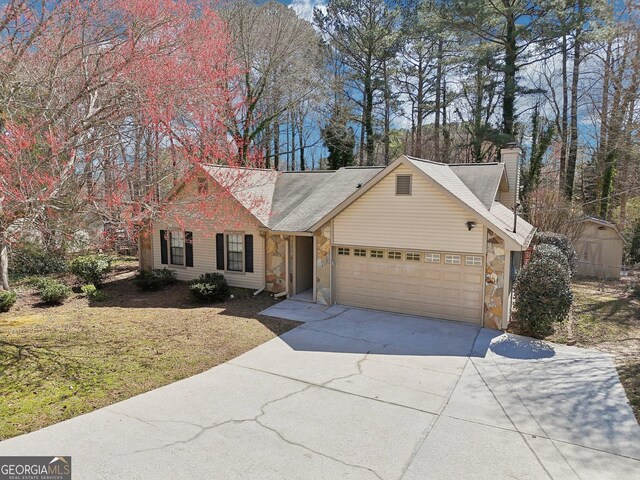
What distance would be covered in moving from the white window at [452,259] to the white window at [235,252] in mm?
7376

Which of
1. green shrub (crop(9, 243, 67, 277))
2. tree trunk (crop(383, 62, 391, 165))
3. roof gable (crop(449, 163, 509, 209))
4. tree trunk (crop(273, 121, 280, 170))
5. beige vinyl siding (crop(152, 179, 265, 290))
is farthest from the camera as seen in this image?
tree trunk (crop(383, 62, 391, 165))

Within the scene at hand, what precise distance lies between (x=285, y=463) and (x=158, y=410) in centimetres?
250

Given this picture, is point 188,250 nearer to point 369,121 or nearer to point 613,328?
point 613,328

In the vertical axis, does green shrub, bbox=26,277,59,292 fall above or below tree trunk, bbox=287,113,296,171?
below

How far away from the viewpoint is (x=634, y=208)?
2398 centimetres

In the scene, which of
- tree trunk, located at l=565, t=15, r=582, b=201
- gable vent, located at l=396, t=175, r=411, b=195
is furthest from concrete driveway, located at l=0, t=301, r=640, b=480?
tree trunk, located at l=565, t=15, r=582, b=201

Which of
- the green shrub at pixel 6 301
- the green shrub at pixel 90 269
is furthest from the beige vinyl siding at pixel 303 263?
the green shrub at pixel 6 301

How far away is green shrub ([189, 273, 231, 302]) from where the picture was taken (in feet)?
44.7

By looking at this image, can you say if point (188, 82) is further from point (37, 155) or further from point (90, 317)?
point (90, 317)

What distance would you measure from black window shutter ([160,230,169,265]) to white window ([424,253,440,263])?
34.8 ft

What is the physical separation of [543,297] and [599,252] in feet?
41.2

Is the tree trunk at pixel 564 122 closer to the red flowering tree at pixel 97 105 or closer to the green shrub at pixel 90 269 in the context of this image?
the red flowering tree at pixel 97 105

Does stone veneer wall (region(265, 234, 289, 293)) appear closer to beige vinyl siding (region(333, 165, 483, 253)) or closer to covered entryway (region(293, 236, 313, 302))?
covered entryway (region(293, 236, 313, 302))

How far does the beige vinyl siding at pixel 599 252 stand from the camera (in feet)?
64.6
